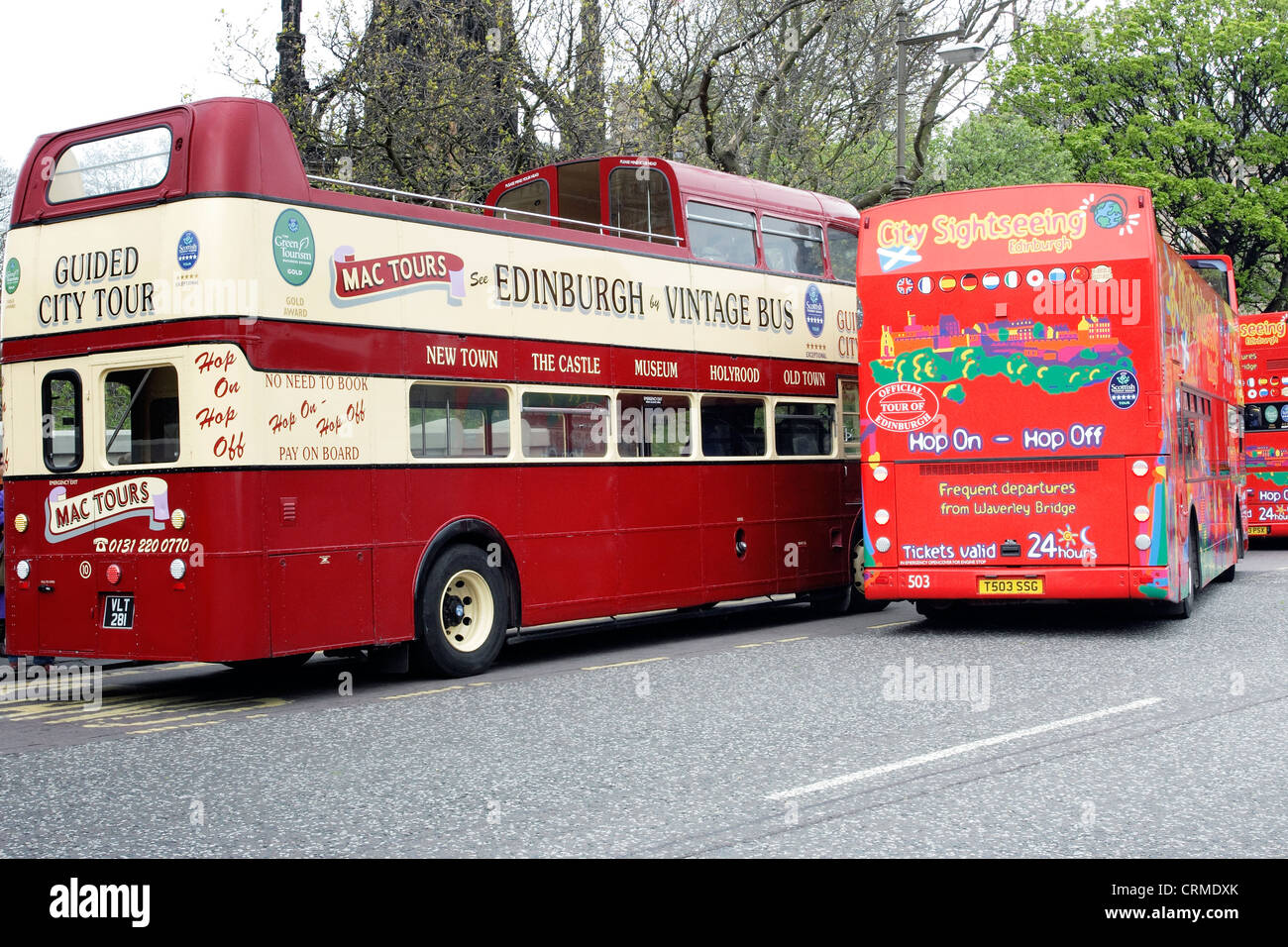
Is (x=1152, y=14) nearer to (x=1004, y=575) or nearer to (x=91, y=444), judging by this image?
(x=1004, y=575)

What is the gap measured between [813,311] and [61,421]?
793 centimetres

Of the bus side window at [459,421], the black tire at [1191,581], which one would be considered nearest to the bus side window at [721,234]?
the bus side window at [459,421]

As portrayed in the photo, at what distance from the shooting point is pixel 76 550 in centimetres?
1009

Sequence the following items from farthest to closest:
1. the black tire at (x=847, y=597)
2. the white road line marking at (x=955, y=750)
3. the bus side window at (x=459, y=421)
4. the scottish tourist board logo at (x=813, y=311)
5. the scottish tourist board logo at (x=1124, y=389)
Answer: the black tire at (x=847, y=597)
the scottish tourist board logo at (x=813, y=311)
the scottish tourist board logo at (x=1124, y=389)
the bus side window at (x=459, y=421)
the white road line marking at (x=955, y=750)

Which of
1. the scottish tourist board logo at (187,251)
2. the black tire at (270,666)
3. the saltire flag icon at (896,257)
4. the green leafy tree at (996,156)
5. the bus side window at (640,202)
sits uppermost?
the green leafy tree at (996,156)

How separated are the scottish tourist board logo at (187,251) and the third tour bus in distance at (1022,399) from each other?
610 centimetres

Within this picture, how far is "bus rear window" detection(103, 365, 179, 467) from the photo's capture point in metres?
9.68

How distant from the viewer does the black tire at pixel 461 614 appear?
10750 mm

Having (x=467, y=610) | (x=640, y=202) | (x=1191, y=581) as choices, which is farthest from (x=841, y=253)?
(x=467, y=610)

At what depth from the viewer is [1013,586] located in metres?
12.4

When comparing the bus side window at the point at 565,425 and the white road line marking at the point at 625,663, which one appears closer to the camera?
the white road line marking at the point at 625,663

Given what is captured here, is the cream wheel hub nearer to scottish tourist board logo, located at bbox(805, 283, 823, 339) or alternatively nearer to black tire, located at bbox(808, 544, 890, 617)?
black tire, located at bbox(808, 544, 890, 617)

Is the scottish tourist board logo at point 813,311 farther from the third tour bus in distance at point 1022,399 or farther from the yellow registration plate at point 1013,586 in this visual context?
the yellow registration plate at point 1013,586
